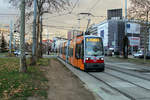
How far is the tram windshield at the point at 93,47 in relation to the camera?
50.8 ft

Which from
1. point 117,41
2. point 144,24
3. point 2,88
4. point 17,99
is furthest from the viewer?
point 117,41

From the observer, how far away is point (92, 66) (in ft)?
50.1

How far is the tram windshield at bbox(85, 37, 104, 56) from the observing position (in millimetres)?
15469

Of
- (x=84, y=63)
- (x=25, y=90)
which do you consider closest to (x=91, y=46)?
(x=84, y=63)

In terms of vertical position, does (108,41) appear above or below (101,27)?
below

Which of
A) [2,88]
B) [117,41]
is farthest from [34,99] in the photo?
[117,41]

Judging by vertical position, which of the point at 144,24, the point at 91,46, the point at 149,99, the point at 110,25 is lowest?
the point at 149,99

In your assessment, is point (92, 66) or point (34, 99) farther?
point (92, 66)

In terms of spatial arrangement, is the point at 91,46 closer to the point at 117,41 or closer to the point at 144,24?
the point at 144,24

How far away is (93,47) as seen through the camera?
1554cm

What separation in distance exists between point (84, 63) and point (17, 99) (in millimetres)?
9557

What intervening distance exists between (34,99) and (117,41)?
10298 centimetres

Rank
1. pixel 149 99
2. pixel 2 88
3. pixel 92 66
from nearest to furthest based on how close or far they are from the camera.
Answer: pixel 149 99, pixel 2 88, pixel 92 66

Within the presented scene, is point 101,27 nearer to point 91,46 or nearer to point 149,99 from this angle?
point 91,46
